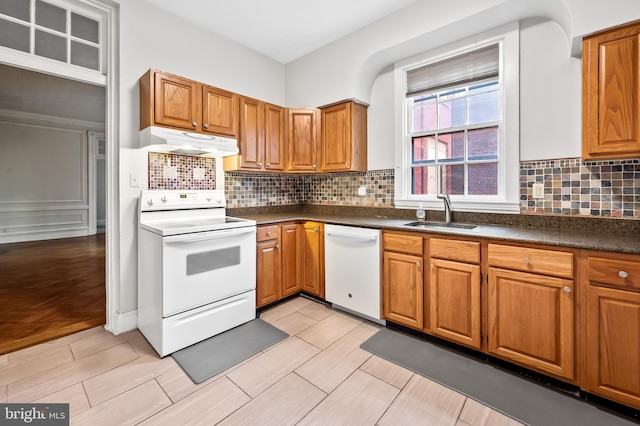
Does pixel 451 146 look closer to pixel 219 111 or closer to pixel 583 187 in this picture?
pixel 583 187

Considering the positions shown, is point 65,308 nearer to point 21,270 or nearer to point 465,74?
point 21,270

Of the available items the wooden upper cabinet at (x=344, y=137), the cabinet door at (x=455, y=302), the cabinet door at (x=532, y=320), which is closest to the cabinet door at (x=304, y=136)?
the wooden upper cabinet at (x=344, y=137)

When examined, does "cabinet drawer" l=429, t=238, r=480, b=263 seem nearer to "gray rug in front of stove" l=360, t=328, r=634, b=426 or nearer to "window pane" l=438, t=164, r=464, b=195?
"gray rug in front of stove" l=360, t=328, r=634, b=426

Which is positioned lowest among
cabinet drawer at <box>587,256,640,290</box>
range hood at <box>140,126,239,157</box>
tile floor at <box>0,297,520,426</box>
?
tile floor at <box>0,297,520,426</box>

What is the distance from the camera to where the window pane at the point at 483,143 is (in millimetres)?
2539

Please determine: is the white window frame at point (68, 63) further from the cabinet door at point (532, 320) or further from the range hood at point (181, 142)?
the cabinet door at point (532, 320)

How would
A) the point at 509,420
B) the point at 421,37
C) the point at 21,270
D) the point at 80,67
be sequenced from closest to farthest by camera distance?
1. the point at 509,420
2. the point at 80,67
3. the point at 421,37
4. the point at 21,270

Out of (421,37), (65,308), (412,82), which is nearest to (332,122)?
(412,82)

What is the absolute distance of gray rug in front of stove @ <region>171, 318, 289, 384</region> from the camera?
76.4 inches

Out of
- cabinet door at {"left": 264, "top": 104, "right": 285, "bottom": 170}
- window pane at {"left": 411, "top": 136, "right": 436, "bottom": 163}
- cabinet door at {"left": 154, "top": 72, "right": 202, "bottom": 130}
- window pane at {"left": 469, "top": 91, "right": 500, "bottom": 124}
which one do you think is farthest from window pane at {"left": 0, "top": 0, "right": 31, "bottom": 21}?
window pane at {"left": 469, "top": 91, "right": 500, "bottom": 124}

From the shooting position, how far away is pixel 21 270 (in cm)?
407

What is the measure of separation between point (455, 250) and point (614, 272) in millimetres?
791

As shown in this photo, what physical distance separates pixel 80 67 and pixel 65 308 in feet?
7.38

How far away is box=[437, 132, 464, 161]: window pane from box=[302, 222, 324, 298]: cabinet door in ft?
4.61
